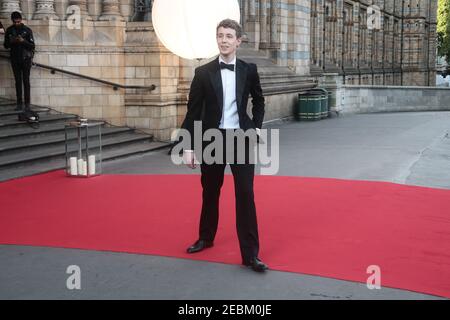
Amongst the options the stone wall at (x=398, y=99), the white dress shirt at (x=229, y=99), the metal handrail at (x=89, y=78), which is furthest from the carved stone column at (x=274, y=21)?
the white dress shirt at (x=229, y=99)

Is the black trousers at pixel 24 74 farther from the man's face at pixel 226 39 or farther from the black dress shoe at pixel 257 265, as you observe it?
the black dress shoe at pixel 257 265

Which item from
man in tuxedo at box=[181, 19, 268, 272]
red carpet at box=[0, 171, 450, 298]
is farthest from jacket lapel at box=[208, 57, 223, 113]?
red carpet at box=[0, 171, 450, 298]

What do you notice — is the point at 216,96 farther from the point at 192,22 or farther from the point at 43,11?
the point at 43,11

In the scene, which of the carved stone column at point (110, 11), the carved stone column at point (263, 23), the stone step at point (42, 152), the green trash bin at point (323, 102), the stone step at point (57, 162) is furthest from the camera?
the green trash bin at point (323, 102)

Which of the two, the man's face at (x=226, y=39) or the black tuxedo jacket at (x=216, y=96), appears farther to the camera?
the black tuxedo jacket at (x=216, y=96)

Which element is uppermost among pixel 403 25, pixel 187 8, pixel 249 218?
pixel 403 25

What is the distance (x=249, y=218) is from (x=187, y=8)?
5.99 metres

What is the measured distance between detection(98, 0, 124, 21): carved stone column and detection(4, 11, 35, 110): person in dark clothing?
1.95m

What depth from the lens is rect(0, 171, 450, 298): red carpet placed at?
5.35m

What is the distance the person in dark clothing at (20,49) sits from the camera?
11430 mm

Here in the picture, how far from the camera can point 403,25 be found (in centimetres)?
5175
